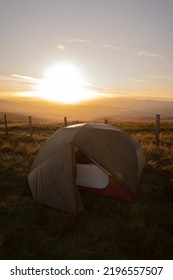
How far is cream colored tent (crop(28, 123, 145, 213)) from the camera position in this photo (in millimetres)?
6586

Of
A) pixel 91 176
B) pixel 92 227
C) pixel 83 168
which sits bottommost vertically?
pixel 92 227

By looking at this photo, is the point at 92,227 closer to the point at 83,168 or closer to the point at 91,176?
the point at 91,176

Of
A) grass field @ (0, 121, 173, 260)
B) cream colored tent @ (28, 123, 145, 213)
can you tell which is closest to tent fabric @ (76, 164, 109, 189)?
cream colored tent @ (28, 123, 145, 213)

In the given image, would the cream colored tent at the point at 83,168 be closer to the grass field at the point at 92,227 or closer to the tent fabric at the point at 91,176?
the tent fabric at the point at 91,176

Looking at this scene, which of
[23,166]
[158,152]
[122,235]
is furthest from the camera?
[158,152]

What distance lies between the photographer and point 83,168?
787 centimetres

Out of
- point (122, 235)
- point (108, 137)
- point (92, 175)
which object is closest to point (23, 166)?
point (92, 175)

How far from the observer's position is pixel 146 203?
689 cm

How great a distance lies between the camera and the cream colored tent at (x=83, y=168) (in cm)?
659

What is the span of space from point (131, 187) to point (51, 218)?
8.03ft

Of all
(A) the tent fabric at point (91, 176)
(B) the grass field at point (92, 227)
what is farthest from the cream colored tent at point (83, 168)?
(B) the grass field at point (92, 227)

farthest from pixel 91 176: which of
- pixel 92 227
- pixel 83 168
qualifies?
pixel 92 227

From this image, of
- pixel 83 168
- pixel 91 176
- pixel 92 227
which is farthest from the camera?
pixel 83 168
